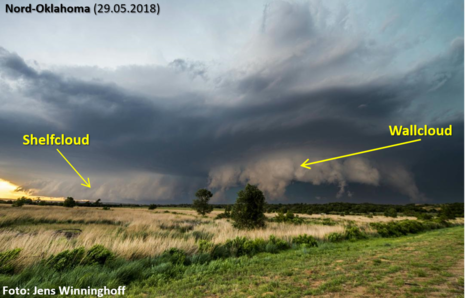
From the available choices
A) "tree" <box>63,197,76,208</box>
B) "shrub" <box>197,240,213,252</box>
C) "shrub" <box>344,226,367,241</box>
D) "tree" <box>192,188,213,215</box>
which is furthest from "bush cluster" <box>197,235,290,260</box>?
"tree" <box>63,197,76,208</box>

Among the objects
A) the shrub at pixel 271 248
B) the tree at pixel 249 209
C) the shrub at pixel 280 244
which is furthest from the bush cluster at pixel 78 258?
the tree at pixel 249 209

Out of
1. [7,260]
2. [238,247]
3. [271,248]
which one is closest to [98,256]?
[7,260]

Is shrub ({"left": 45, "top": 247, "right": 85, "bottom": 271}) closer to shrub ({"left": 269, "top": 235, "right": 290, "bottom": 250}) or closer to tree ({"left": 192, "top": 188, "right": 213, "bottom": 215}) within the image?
shrub ({"left": 269, "top": 235, "right": 290, "bottom": 250})

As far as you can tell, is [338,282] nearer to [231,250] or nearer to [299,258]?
[299,258]

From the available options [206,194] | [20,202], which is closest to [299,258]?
[206,194]

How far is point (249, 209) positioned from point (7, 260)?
1694 centimetres

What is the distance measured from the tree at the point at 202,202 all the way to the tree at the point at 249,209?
3559 cm

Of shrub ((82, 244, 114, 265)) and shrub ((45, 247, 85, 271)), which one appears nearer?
shrub ((45, 247, 85, 271))

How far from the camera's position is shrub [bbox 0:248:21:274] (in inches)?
249

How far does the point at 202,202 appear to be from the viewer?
185 feet

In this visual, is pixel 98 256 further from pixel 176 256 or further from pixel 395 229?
pixel 395 229

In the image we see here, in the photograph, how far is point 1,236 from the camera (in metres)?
8.78

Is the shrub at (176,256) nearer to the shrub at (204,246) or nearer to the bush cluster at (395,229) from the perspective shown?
the shrub at (204,246)

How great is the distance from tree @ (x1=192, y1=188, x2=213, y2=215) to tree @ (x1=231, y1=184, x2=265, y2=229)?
35.6 metres
